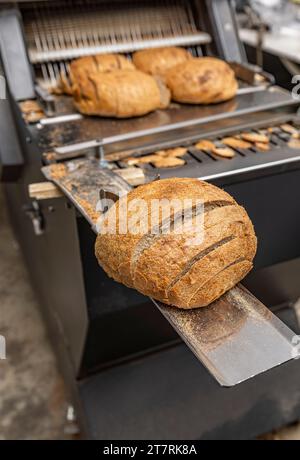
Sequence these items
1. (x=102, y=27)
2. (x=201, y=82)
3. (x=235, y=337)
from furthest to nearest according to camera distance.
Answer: (x=102, y=27), (x=201, y=82), (x=235, y=337)

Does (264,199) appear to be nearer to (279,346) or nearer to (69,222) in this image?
(69,222)

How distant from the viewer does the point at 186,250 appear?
0.82 metres

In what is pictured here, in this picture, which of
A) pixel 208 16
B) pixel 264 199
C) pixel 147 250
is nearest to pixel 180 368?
pixel 264 199

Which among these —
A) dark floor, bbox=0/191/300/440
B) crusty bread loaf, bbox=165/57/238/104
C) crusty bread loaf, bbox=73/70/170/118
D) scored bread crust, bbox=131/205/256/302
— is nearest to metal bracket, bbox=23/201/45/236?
crusty bread loaf, bbox=73/70/170/118

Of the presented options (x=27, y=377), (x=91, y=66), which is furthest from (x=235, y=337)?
(x=27, y=377)

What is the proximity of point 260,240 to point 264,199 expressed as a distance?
0.56ft

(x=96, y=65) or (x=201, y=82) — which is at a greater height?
(x=96, y=65)

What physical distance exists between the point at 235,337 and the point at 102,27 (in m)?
1.79

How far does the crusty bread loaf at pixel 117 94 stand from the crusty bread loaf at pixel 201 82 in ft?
0.39

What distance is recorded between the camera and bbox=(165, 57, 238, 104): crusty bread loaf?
5.67 ft

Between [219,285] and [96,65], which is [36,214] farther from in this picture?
[219,285]

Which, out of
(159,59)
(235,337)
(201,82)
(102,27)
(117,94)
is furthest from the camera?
(102,27)

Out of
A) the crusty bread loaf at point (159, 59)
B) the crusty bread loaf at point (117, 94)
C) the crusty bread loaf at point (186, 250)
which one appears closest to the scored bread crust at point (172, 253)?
the crusty bread loaf at point (186, 250)

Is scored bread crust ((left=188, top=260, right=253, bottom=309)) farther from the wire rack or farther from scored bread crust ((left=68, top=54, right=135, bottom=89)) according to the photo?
the wire rack
